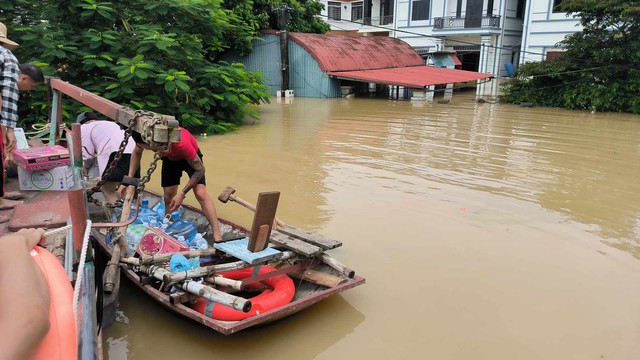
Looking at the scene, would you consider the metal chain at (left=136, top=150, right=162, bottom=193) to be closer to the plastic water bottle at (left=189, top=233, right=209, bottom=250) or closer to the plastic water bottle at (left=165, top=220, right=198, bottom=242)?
the plastic water bottle at (left=189, top=233, right=209, bottom=250)

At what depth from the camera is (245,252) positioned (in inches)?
158

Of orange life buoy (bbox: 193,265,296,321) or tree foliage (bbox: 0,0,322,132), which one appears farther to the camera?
tree foliage (bbox: 0,0,322,132)

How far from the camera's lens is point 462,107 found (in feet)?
63.9

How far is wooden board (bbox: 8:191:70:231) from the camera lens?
3961 mm

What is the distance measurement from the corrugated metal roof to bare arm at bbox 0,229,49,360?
19436 millimetres

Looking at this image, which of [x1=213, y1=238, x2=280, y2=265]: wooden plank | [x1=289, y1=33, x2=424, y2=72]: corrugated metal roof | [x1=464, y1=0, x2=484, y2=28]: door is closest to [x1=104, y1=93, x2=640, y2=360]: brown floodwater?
[x1=213, y1=238, x2=280, y2=265]: wooden plank

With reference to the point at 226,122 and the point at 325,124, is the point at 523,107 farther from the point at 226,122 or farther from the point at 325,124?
the point at 226,122

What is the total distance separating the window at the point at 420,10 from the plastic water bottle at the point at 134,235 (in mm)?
29895

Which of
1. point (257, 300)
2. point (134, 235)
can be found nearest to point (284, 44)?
point (134, 235)

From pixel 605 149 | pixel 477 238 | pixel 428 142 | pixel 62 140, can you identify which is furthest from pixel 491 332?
pixel 605 149

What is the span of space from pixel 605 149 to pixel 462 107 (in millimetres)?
8465

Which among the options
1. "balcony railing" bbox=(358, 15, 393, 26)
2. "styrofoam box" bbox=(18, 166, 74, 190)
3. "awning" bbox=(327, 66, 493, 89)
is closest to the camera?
"styrofoam box" bbox=(18, 166, 74, 190)

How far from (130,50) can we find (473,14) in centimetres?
2387

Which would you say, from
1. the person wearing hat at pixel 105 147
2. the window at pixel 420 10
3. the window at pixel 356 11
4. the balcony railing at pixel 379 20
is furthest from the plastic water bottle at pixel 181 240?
the window at pixel 356 11
